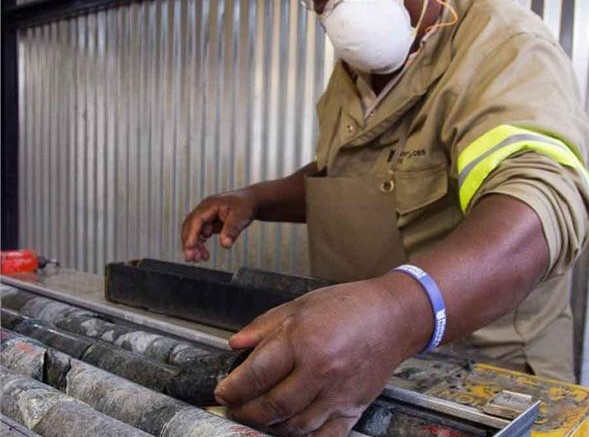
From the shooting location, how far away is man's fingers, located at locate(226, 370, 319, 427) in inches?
25.1

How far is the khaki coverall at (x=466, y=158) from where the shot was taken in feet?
2.88

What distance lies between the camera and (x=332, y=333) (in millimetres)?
632

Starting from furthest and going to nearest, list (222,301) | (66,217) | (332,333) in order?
(66,217) < (222,301) < (332,333)

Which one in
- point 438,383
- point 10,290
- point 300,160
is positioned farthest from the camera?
point 300,160

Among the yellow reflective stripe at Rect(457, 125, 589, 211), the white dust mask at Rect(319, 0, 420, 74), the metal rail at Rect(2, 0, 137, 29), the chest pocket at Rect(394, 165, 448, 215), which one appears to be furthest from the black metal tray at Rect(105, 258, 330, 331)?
the metal rail at Rect(2, 0, 137, 29)

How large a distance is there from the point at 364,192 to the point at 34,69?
333cm

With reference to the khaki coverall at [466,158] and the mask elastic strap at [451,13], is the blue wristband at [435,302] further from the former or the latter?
the mask elastic strap at [451,13]

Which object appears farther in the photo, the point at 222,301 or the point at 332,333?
the point at 222,301

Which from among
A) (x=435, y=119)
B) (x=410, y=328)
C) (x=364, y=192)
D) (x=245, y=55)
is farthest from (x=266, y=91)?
(x=410, y=328)

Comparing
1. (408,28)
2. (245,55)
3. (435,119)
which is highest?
(245,55)

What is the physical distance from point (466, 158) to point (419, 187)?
32cm

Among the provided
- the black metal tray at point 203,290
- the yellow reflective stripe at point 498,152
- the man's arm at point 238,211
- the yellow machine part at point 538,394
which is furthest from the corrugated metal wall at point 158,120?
the yellow machine part at point 538,394

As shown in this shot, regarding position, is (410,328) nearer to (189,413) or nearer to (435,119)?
(189,413)

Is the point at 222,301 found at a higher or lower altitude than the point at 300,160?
lower
